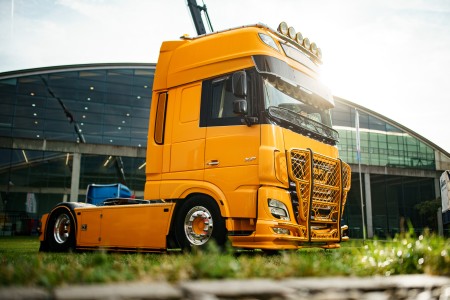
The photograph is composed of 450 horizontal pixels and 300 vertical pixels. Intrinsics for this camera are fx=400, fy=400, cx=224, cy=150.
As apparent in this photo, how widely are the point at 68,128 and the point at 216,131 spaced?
26.9 meters

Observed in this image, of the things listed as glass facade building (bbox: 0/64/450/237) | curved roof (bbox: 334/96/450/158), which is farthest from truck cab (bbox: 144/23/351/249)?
curved roof (bbox: 334/96/450/158)

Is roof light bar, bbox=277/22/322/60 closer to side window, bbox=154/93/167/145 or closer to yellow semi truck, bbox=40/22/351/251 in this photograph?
yellow semi truck, bbox=40/22/351/251

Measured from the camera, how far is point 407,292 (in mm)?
2436

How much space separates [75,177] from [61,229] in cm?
1752

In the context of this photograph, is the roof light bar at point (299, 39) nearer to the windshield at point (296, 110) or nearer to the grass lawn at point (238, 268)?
the windshield at point (296, 110)

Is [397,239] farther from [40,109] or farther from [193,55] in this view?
[40,109]

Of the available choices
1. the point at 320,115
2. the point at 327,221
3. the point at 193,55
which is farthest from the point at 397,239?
the point at 193,55

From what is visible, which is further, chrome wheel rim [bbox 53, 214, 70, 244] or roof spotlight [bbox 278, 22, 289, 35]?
chrome wheel rim [bbox 53, 214, 70, 244]

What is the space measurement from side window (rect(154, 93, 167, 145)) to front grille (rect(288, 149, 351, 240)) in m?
2.34

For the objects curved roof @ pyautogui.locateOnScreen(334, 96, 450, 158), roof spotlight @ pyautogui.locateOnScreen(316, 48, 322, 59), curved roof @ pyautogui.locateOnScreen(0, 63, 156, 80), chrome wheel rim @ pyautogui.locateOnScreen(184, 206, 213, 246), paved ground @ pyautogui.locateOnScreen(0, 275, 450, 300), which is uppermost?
curved roof @ pyautogui.locateOnScreen(0, 63, 156, 80)

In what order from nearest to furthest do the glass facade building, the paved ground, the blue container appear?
the paved ground, the blue container, the glass facade building

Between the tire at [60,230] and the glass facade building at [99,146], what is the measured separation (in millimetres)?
16195

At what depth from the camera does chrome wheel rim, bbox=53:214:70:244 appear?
8812 millimetres

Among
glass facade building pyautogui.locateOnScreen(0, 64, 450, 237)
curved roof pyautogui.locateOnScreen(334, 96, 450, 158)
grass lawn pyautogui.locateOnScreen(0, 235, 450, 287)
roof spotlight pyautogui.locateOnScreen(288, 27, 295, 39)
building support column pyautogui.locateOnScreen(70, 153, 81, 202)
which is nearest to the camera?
grass lawn pyautogui.locateOnScreen(0, 235, 450, 287)
